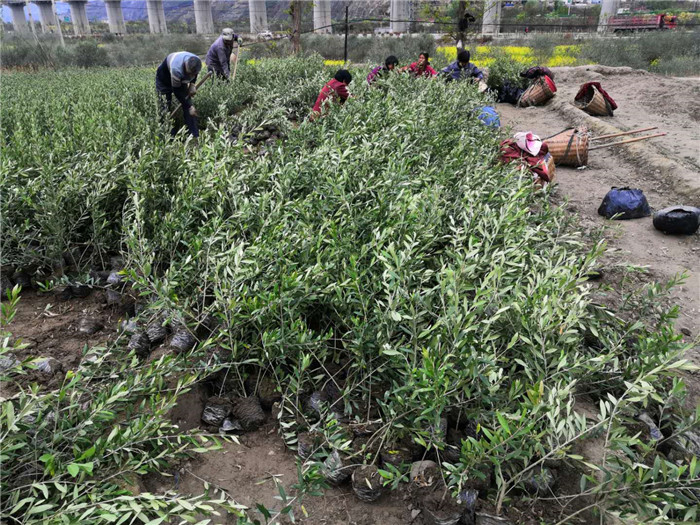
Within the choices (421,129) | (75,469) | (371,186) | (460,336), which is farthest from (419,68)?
(75,469)

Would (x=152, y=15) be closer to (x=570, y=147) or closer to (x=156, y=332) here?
(x=570, y=147)

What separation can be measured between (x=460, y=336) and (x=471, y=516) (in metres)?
0.71

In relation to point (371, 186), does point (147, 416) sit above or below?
below

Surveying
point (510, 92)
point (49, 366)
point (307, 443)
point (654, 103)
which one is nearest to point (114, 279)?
point (49, 366)

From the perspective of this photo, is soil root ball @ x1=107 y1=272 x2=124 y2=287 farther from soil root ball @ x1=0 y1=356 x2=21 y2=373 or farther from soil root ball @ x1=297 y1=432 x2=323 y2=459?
soil root ball @ x1=297 y1=432 x2=323 y2=459

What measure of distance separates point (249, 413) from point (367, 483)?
706mm

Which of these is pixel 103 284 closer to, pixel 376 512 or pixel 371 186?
pixel 371 186

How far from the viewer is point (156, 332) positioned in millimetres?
2787

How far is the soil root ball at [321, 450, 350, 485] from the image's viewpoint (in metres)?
2.09

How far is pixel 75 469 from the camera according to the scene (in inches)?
61.6

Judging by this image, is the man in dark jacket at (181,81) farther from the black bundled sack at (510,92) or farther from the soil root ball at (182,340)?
the black bundled sack at (510,92)

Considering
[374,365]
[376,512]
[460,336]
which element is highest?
[460,336]

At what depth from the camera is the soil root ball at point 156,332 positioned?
2.77 m

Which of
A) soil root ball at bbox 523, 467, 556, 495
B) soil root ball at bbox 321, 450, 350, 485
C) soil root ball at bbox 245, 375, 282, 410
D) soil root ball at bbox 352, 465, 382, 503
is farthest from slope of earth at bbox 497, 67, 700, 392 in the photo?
soil root ball at bbox 245, 375, 282, 410
